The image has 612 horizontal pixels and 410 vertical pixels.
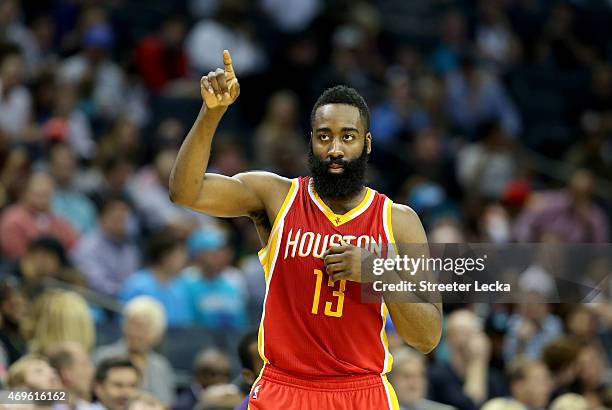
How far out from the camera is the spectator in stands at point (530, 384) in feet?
28.9

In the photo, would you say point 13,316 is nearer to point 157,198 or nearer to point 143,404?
point 143,404

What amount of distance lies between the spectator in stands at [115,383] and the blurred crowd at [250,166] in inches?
0.6

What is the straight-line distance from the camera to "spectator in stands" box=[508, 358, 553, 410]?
8.81m

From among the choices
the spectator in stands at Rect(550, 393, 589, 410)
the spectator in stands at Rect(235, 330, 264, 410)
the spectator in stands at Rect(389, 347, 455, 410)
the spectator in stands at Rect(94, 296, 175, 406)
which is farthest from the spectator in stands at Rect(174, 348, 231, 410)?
the spectator in stands at Rect(550, 393, 589, 410)

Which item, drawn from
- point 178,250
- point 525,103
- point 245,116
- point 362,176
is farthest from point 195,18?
point 362,176

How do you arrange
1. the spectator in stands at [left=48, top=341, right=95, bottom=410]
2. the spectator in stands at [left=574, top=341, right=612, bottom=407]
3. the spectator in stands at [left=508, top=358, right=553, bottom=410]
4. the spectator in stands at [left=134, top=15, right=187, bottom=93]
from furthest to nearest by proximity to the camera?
the spectator in stands at [left=134, top=15, right=187, bottom=93]
the spectator in stands at [left=574, top=341, right=612, bottom=407]
the spectator in stands at [left=508, top=358, right=553, bottom=410]
the spectator in stands at [left=48, top=341, right=95, bottom=410]

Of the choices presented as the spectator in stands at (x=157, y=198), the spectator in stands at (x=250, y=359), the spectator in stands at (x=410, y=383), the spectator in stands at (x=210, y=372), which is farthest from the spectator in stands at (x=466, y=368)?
the spectator in stands at (x=157, y=198)

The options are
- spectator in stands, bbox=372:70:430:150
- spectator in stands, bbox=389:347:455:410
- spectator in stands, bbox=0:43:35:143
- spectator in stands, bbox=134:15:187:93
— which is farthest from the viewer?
spectator in stands, bbox=372:70:430:150

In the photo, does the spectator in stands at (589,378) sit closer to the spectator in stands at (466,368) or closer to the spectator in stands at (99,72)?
the spectator in stands at (466,368)

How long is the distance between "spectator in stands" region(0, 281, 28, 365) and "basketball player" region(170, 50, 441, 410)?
137 inches

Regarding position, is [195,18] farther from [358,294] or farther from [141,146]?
[358,294]

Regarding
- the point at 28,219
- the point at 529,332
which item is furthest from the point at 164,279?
the point at 529,332

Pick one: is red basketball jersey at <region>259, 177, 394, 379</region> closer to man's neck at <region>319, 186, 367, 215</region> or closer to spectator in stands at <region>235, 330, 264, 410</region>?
man's neck at <region>319, 186, 367, 215</region>

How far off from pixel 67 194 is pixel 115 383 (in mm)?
4339
